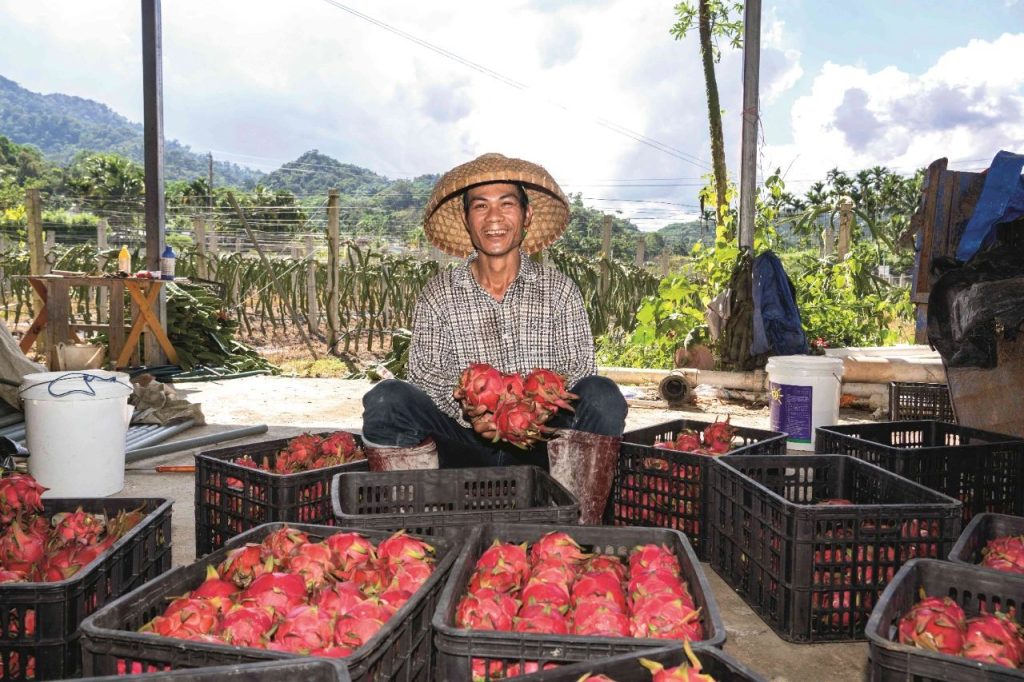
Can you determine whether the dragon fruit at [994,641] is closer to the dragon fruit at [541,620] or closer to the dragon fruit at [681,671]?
the dragon fruit at [681,671]

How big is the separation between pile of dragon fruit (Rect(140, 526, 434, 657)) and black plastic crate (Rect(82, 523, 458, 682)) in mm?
35

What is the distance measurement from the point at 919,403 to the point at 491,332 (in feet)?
9.31

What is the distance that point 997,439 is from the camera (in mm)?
2947

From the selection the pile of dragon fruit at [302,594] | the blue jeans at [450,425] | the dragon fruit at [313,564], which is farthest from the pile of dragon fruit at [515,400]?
the dragon fruit at [313,564]

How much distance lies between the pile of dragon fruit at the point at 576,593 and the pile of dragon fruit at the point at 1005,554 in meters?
0.75

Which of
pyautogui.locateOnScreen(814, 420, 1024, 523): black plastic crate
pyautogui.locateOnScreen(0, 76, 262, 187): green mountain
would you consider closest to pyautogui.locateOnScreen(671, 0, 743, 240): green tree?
pyautogui.locateOnScreen(814, 420, 1024, 523): black plastic crate

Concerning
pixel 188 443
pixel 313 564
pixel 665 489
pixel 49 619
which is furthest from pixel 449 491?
pixel 188 443

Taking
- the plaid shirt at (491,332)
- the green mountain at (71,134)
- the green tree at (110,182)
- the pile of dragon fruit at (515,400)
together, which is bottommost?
the pile of dragon fruit at (515,400)

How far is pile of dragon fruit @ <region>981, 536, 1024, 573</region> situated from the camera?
1.80 m

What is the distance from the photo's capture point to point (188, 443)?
462 centimetres

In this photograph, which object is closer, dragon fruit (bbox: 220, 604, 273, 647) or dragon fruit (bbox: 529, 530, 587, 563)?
dragon fruit (bbox: 220, 604, 273, 647)

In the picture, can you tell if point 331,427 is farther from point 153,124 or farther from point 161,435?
point 153,124

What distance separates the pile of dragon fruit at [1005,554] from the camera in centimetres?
180

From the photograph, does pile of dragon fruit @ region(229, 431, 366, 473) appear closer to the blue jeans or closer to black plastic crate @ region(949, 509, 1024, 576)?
the blue jeans
